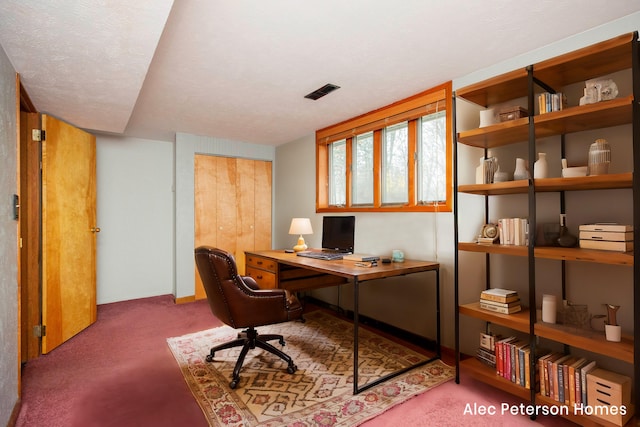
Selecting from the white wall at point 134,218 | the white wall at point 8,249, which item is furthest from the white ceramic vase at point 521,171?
the white wall at point 134,218

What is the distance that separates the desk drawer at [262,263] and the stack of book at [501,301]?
6.18ft

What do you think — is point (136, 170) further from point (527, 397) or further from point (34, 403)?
point (527, 397)

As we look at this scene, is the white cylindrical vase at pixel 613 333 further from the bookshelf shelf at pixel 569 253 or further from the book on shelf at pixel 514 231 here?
the book on shelf at pixel 514 231

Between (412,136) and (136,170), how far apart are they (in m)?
3.88

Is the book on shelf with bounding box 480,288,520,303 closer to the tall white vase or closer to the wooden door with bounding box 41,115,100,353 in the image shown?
the tall white vase

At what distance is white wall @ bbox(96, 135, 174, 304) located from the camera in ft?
14.6

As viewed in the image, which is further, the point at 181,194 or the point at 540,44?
the point at 181,194

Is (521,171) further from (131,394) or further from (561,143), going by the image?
(131,394)

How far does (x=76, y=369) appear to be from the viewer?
2533 mm

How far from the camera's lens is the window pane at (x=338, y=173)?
406cm

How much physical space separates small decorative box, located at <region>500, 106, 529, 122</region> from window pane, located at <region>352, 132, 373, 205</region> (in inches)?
63.4

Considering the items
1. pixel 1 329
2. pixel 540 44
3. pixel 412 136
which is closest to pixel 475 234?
pixel 412 136

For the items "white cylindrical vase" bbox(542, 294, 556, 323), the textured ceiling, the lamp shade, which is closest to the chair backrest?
the textured ceiling

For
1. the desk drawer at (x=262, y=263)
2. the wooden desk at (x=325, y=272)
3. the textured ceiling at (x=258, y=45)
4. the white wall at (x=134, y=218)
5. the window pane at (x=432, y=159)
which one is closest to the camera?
the textured ceiling at (x=258, y=45)
